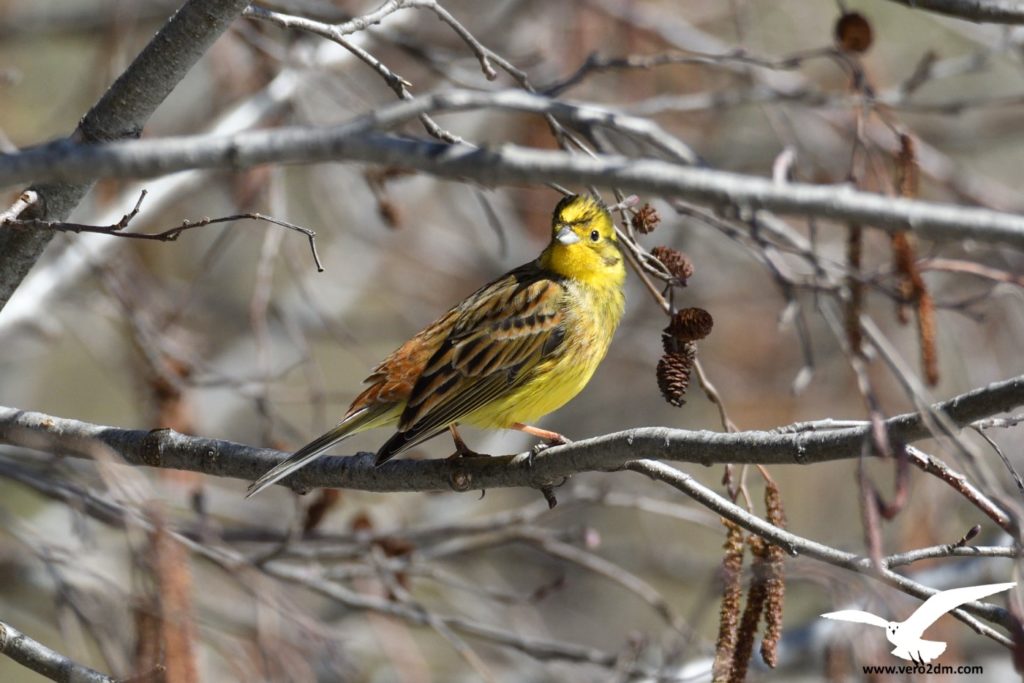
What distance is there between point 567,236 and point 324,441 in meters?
1.37

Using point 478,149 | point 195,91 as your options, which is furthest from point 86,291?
point 478,149

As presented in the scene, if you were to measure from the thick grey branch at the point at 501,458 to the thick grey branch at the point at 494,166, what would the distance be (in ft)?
1.68

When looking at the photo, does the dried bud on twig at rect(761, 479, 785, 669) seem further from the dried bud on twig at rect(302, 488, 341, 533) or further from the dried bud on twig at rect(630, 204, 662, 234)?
the dried bud on twig at rect(302, 488, 341, 533)

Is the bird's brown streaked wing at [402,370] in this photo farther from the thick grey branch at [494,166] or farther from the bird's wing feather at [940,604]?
the thick grey branch at [494,166]

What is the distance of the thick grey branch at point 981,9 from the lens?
10.8 feet

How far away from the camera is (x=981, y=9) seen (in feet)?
11.0

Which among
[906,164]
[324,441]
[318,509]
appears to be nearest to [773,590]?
[906,164]

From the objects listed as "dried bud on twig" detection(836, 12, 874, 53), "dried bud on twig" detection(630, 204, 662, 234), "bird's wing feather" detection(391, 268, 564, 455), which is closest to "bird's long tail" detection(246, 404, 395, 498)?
"bird's wing feather" detection(391, 268, 564, 455)

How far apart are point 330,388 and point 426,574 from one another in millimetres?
5975

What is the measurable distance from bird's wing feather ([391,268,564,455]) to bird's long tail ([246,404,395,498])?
0.18 metres

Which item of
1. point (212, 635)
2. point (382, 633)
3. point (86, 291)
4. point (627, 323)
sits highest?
point (627, 323)

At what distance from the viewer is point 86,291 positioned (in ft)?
24.2

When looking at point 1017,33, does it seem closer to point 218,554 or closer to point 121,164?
point 218,554

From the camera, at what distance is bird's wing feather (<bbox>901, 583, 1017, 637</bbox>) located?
8.29 feet
